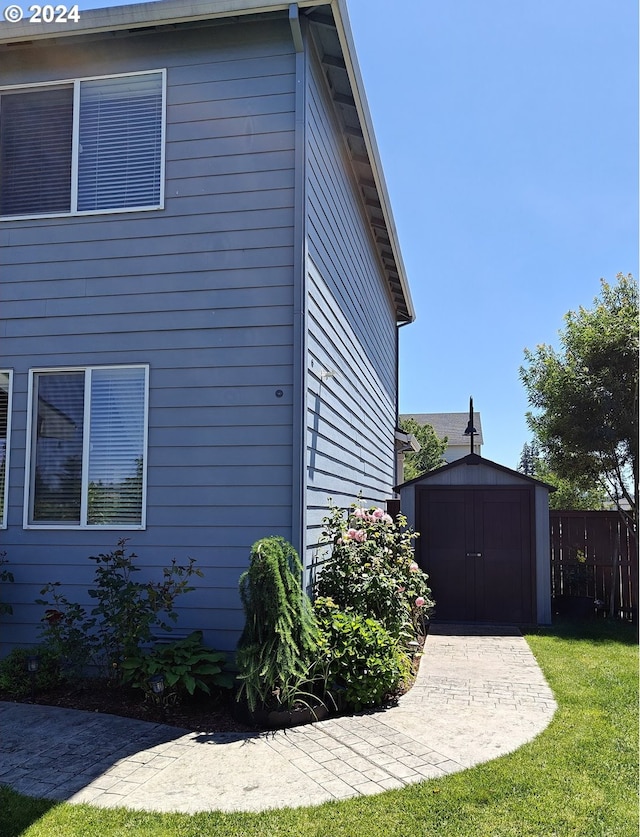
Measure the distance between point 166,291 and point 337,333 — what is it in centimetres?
207

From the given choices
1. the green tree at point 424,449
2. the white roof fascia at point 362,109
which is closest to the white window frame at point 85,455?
the white roof fascia at point 362,109

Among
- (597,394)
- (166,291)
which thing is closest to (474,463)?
(597,394)

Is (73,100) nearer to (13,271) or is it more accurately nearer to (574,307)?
(13,271)

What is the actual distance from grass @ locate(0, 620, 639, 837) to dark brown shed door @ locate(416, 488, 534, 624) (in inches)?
196

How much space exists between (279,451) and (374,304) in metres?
5.89

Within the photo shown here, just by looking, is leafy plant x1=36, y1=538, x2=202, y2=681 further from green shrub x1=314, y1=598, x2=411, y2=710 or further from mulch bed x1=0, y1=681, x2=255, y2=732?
green shrub x1=314, y1=598, x2=411, y2=710

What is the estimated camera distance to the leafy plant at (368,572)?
5.89 metres

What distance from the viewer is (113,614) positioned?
5.39 m

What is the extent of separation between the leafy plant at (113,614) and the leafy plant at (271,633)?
826 mm

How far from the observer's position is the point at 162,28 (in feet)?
20.0

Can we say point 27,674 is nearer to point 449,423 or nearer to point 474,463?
point 474,463

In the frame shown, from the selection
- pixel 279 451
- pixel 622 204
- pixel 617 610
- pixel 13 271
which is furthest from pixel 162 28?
pixel 617 610

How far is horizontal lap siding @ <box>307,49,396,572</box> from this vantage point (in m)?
6.07

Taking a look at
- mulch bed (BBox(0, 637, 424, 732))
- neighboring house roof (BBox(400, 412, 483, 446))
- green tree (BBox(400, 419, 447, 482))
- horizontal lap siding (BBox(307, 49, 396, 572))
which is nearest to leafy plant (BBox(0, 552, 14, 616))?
mulch bed (BBox(0, 637, 424, 732))
